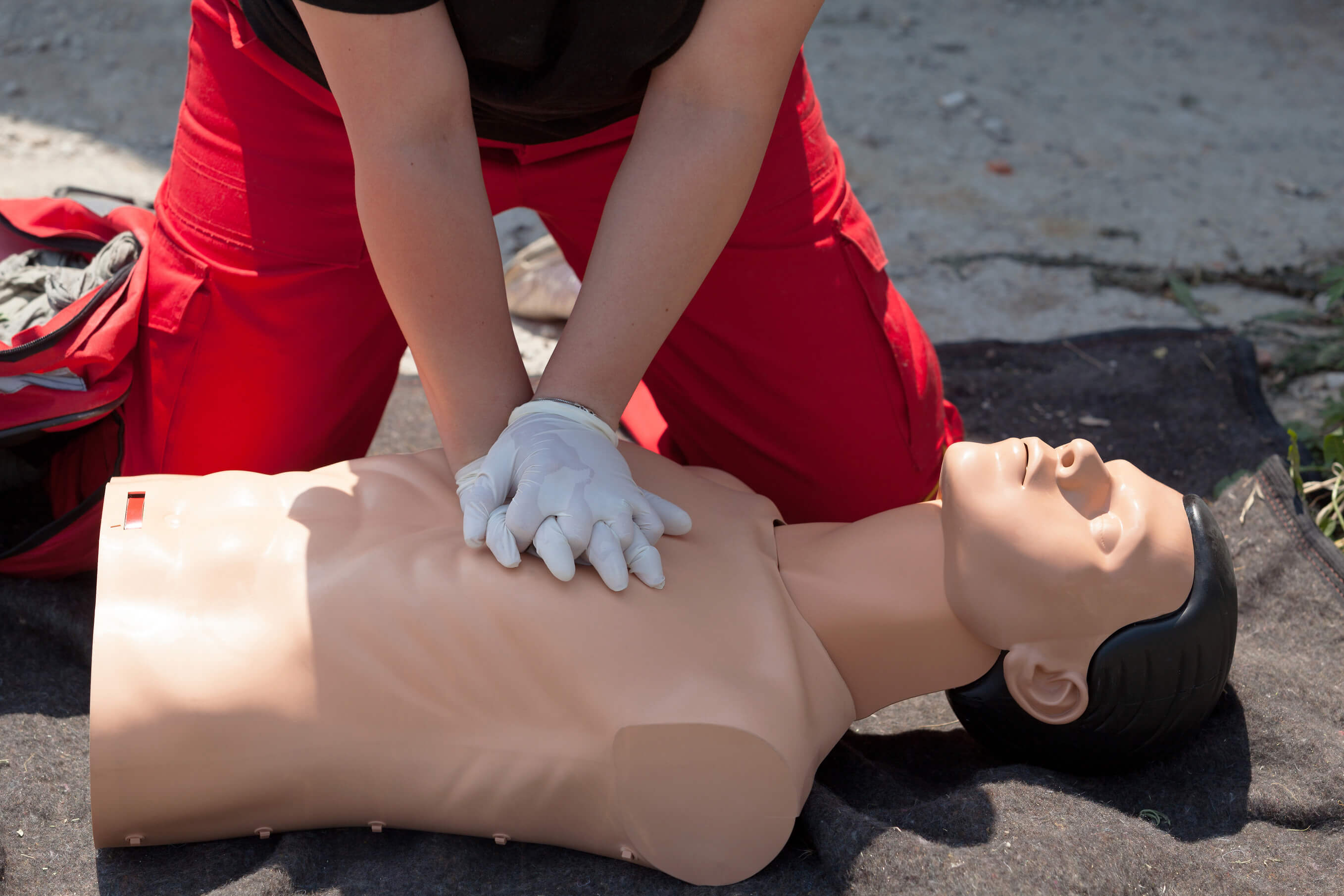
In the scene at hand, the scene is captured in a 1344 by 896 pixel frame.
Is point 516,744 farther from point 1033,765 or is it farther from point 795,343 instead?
point 795,343

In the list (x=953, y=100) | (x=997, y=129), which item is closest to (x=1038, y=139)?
(x=997, y=129)

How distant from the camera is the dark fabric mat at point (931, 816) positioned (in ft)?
4.14

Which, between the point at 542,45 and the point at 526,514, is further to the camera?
the point at 542,45

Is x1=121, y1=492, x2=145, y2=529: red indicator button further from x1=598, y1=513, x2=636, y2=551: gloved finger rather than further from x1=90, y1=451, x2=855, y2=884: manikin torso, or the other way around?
x1=598, y1=513, x2=636, y2=551: gloved finger

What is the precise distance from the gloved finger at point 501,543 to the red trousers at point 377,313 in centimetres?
64

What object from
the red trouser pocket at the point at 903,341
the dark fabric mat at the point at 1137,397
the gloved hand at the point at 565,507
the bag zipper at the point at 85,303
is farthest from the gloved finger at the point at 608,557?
the dark fabric mat at the point at 1137,397

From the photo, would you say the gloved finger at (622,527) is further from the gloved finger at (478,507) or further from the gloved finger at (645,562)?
the gloved finger at (478,507)

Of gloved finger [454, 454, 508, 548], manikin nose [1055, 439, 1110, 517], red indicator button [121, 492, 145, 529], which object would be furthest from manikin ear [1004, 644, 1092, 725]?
red indicator button [121, 492, 145, 529]

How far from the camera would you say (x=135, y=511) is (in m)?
1.34

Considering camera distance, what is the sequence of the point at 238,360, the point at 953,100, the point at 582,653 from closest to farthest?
the point at 582,653 < the point at 238,360 < the point at 953,100

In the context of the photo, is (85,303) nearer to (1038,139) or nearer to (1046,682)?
(1046,682)

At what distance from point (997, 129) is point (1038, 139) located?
14 cm

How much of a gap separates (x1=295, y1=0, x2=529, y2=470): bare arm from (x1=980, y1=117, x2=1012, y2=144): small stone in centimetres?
280

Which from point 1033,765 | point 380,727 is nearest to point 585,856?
point 380,727
